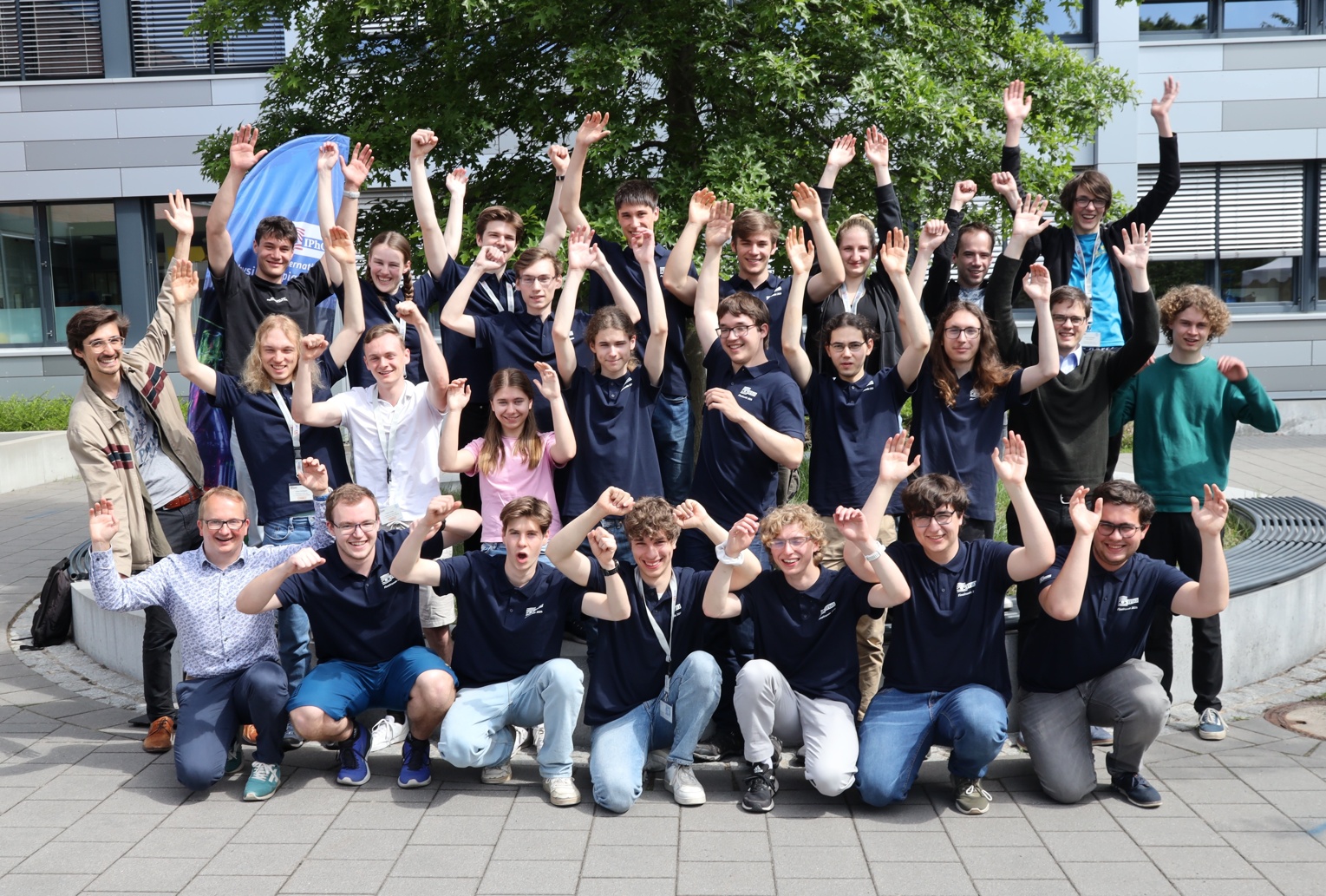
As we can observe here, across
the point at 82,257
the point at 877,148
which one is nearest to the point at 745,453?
the point at 877,148

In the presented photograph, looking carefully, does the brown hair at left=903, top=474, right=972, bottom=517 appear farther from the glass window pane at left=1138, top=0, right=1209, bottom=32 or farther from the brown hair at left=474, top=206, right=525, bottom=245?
the glass window pane at left=1138, top=0, right=1209, bottom=32

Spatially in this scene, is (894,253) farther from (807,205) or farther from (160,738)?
(160,738)

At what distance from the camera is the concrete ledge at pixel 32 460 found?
13.3m

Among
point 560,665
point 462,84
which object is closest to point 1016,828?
point 560,665

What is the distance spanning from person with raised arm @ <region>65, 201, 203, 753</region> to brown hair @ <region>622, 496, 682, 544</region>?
239cm

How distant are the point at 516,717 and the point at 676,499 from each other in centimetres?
145

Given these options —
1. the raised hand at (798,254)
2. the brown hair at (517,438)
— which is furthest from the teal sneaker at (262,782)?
the raised hand at (798,254)

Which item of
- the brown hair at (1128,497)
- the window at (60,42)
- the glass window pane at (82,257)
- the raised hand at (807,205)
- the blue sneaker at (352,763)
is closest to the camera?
the brown hair at (1128,497)

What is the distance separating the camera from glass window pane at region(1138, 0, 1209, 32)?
613 inches

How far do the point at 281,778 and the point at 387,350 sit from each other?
2018 mm

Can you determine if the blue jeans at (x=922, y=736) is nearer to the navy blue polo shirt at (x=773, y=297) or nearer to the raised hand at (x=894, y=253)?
the navy blue polo shirt at (x=773, y=297)

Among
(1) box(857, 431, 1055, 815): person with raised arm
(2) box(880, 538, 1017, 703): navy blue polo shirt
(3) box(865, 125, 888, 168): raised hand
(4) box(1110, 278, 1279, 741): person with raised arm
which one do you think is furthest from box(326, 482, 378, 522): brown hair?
(4) box(1110, 278, 1279, 741): person with raised arm

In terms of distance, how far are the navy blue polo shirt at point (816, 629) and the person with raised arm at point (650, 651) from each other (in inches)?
7.5

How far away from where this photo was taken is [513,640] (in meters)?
5.05
